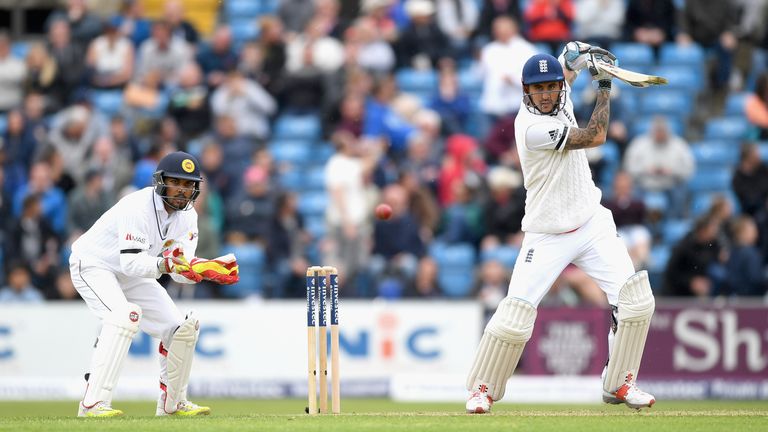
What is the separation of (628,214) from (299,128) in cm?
454

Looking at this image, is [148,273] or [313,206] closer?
[148,273]

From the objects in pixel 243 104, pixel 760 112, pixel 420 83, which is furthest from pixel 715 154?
pixel 243 104

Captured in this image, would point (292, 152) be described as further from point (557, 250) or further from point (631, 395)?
point (631, 395)

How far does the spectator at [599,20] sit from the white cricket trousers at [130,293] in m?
8.90

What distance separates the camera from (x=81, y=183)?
52.0 ft

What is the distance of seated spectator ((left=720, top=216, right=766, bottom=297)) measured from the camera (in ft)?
46.5

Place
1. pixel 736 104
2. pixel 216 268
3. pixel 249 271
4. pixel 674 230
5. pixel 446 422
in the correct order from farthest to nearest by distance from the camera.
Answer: pixel 736 104
pixel 674 230
pixel 249 271
pixel 216 268
pixel 446 422

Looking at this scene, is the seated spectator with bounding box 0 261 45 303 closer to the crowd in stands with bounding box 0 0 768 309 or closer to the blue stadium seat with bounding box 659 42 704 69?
the crowd in stands with bounding box 0 0 768 309

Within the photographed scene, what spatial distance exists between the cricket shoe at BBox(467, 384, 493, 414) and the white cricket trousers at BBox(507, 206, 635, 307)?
2.21 ft

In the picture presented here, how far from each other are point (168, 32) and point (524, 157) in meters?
9.40

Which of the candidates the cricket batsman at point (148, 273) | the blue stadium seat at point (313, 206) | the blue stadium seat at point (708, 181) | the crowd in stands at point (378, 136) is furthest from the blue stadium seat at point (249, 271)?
the cricket batsman at point (148, 273)

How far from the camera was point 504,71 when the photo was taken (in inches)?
634

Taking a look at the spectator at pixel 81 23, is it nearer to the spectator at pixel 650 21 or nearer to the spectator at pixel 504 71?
the spectator at pixel 504 71

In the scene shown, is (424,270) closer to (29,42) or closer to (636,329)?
(636,329)
